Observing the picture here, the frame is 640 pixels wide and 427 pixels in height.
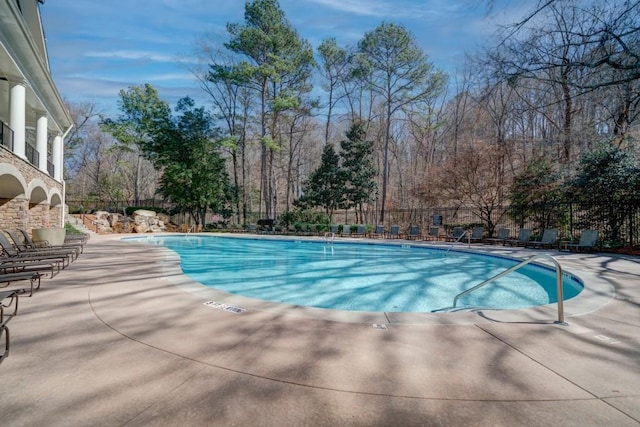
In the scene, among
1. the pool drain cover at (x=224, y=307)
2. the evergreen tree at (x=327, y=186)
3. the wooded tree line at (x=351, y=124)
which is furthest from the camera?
the evergreen tree at (x=327, y=186)

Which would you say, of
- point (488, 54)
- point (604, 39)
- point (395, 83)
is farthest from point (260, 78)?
point (604, 39)

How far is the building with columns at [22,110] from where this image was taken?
8.00m

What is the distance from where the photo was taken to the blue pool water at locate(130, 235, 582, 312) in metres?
6.03

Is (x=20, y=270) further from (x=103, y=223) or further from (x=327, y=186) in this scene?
(x=327, y=186)

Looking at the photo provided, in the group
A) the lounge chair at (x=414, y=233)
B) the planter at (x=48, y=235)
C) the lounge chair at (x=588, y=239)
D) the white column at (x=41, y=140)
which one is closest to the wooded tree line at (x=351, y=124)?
the lounge chair at (x=588, y=239)

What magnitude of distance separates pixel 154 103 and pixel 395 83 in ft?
64.5

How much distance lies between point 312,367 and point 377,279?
5.66m

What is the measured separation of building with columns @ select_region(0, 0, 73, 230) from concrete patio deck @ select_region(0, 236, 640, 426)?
24.2ft

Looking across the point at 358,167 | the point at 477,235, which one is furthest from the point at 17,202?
the point at 477,235

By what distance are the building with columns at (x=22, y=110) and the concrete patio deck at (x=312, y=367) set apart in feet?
24.2

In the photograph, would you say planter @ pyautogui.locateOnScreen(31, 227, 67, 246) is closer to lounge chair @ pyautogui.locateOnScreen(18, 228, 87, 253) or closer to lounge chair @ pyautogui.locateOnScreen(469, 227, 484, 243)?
lounge chair @ pyautogui.locateOnScreen(18, 228, 87, 253)

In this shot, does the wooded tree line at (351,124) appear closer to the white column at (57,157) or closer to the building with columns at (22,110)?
the white column at (57,157)

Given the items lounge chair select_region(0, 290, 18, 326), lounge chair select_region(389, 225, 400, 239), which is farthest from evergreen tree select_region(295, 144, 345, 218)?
lounge chair select_region(0, 290, 18, 326)

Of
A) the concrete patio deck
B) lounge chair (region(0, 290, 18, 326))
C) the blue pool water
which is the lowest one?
the blue pool water
